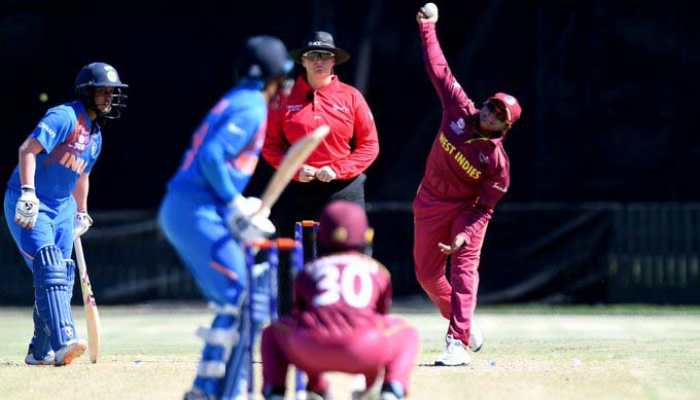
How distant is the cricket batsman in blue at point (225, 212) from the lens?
6441 millimetres

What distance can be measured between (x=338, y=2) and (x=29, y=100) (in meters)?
3.22

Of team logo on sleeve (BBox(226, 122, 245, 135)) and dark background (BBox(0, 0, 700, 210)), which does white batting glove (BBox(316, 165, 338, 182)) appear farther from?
dark background (BBox(0, 0, 700, 210))

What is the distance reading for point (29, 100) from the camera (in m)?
14.7

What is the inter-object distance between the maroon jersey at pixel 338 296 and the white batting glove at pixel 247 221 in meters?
0.26

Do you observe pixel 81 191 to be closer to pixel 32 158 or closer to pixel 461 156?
pixel 32 158

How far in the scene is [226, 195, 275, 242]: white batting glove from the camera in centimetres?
633

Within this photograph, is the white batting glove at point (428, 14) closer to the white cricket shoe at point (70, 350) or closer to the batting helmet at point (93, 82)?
the batting helmet at point (93, 82)

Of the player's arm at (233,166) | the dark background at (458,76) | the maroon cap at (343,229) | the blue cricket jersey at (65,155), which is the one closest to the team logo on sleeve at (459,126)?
the blue cricket jersey at (65,155)

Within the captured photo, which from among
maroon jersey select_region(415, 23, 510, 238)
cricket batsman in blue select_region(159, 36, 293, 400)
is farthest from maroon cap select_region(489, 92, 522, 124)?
cricket batsman in blue select_region(159, 36, 293, 400)

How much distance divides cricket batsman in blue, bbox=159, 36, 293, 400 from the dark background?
25.2ft

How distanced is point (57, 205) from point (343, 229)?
326 cm

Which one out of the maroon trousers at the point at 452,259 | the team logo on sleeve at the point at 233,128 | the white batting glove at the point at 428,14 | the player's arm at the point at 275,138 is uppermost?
the white batting glove at the point at 428,14

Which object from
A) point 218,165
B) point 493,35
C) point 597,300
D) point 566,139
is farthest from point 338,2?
point 218,165

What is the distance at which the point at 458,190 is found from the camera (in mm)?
9336
